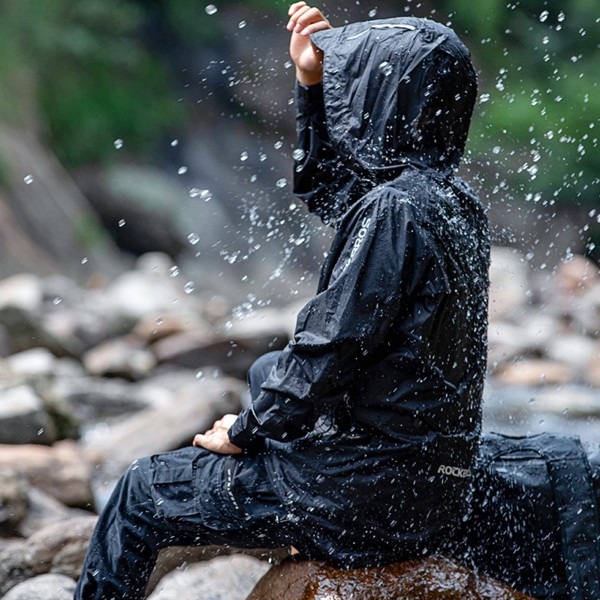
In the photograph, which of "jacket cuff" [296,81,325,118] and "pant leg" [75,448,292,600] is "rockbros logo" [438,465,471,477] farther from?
"jacket cuff" [296,81,325,118]

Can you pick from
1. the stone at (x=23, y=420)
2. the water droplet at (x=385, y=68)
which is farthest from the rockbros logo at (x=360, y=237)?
the stone at (x=23, y=420)

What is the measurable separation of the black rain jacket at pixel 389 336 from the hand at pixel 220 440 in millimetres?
52

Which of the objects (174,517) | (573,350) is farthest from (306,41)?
(573,350)

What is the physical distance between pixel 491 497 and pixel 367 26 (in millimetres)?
1441

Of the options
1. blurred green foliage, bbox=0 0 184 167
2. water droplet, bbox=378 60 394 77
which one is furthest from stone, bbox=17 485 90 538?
blurred green foliage, bbox=0 0 184 167

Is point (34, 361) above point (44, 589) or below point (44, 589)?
below

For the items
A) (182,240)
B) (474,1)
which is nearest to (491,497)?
(182,240)

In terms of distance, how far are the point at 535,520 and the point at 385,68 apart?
4.57ft

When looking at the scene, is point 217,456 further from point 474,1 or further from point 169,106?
point 169,106

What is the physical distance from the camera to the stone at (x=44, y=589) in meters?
3.20

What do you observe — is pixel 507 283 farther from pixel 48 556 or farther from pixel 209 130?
pixel 48 556

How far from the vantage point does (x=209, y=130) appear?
21.1 meters

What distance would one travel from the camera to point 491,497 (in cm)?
281

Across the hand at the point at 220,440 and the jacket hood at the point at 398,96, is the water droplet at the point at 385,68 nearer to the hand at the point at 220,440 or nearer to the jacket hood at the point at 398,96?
the jacket hood at the point at 398,96
